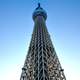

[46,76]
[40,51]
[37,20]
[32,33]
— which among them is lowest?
[46,76]

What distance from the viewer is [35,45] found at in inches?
1683

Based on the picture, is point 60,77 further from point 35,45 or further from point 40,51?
point 35,45

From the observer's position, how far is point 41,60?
36594mm

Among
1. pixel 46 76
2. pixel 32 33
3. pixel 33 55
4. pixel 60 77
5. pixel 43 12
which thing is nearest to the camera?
pixel 46 76

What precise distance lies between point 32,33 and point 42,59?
12433 mm

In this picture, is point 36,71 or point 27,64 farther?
point 27,64

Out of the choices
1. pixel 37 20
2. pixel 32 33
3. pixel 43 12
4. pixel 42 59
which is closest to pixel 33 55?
pixel 42 59

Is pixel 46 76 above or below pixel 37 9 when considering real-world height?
below

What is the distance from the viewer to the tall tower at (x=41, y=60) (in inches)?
1348

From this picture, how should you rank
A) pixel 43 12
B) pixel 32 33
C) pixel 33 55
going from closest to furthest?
pixel 33 55 < pixel 32 33 < pixel 43 12

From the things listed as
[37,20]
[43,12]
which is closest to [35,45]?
[37,20]

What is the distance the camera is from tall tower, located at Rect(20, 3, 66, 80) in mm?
34234

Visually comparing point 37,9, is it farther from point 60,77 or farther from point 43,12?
point 60,77

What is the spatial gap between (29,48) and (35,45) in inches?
56.5
